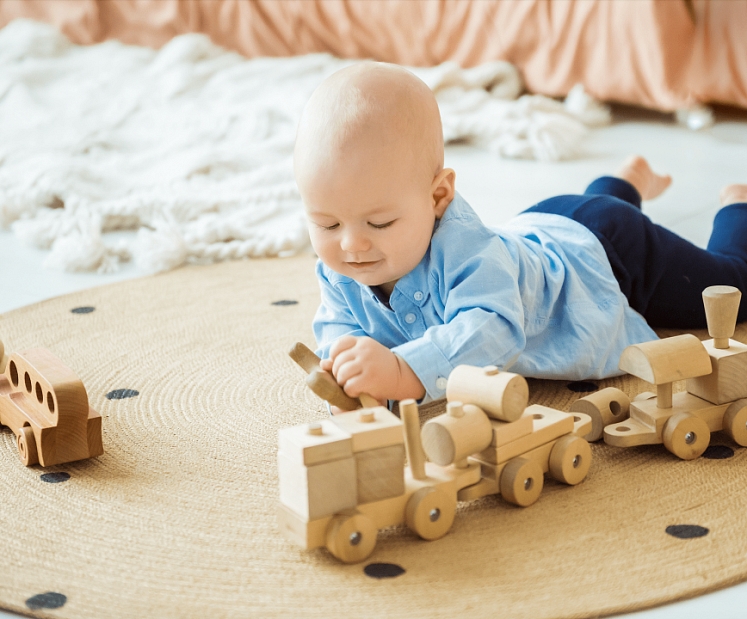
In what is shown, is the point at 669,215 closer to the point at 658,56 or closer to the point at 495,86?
the point at 658,56

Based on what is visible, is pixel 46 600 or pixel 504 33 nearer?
pixel 46 600

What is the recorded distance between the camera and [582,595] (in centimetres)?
60

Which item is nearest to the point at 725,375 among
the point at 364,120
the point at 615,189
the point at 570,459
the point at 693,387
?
the point at 693,387

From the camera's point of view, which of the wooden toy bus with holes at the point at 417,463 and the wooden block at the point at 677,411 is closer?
the wooden toy bus with holes at the point at 417,463

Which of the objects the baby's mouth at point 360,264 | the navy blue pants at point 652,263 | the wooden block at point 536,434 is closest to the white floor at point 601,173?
the navy blue pants at point 652,263

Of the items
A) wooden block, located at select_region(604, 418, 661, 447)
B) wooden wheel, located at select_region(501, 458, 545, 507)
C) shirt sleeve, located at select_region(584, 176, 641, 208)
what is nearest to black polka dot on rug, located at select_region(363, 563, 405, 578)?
wooden wheel, located at select_region(501, 458, 545, 507)

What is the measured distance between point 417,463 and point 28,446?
34cm

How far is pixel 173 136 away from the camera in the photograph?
6.13 ft

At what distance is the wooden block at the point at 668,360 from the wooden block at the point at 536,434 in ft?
0.22

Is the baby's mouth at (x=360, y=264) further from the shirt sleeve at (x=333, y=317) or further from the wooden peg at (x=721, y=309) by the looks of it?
the wooden peg at (x=721, y=309)

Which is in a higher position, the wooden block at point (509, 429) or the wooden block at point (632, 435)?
the wooden block at point (509, 429)

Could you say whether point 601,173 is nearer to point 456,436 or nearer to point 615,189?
point 615,189

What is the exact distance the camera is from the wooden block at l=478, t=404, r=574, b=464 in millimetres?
688

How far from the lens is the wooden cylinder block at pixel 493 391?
0.66 m
